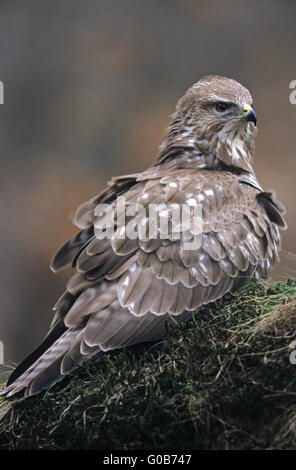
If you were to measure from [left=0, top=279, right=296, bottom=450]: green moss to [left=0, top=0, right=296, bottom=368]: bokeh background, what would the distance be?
652cm

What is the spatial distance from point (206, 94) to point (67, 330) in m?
2.25

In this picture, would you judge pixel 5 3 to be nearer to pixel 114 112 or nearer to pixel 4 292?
pixel 114 112

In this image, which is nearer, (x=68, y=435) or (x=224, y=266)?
(x=68, y=435)

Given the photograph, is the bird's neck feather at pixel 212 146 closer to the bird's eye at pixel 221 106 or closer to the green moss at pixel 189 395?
the bird's eye at pixel 221 106

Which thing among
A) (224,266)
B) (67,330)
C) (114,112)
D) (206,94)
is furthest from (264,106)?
(67,330)

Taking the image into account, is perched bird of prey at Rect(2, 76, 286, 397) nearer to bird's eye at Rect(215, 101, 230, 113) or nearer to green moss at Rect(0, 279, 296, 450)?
bird's eye at Rect(215, 101, 230, 113)

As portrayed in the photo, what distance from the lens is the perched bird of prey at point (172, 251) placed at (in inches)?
158

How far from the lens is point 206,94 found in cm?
515

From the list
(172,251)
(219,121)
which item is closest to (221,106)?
(219,121)

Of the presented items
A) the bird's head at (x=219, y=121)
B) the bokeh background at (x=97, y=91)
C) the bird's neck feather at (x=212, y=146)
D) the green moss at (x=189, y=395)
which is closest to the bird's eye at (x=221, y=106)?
the bird's head at (x=219, y=121)

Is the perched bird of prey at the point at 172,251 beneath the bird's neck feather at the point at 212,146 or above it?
beneath

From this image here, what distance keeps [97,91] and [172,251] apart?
268 inches

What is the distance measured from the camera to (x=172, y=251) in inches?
167
